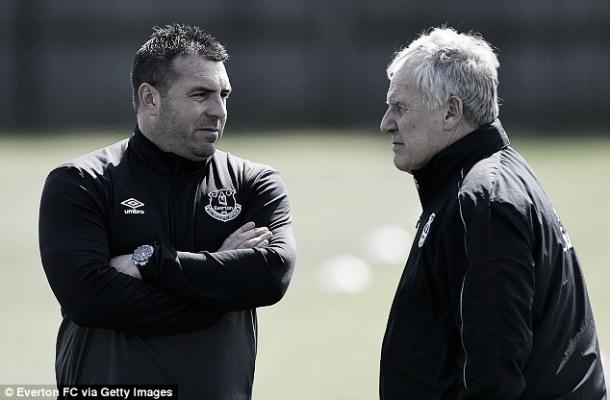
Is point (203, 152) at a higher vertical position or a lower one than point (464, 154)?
lower

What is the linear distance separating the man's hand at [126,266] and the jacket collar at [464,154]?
1.09 m

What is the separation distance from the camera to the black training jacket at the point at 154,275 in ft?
12.7

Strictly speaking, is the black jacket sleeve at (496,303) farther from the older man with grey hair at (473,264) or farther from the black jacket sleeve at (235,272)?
the black jacket sleeve at (235,272)

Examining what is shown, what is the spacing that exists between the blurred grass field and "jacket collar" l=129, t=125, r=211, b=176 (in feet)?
10.9

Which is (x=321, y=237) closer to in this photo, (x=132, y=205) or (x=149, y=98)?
(x=149, y=98)

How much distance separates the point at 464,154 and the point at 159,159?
1.20 m

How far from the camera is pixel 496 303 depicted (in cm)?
320

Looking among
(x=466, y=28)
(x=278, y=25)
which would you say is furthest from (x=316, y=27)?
(x=466, y=28)

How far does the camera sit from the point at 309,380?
298 inches

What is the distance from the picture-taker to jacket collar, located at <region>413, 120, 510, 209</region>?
11.5 ft

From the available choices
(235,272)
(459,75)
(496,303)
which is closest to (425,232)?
(496,303)

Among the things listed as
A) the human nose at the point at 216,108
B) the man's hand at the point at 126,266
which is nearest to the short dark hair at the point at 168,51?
the human nose at the point at 216,108

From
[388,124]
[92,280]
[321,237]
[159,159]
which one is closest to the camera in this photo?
[388,124]

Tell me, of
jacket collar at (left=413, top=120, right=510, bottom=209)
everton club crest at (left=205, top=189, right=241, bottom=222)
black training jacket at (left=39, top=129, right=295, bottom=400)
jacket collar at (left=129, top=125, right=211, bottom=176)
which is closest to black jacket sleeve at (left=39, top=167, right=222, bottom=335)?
black training jacket at (left=39, top=129, right=295, bottom=400)
